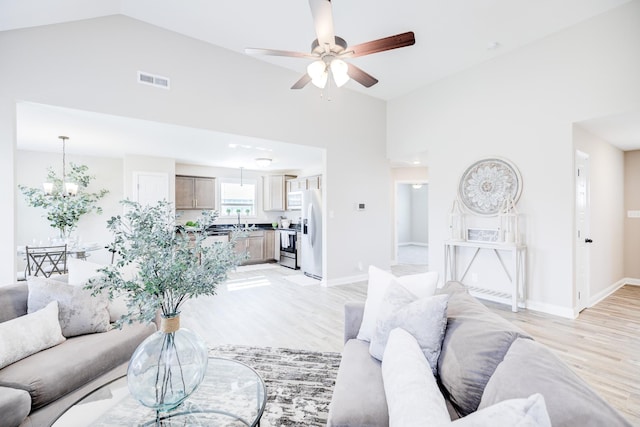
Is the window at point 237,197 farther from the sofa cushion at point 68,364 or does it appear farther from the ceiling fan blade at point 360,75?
the sofa cushion at point 68,364

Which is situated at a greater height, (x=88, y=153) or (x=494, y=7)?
(x=494, y=7)

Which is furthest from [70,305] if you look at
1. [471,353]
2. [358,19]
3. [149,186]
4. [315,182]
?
[315,182]

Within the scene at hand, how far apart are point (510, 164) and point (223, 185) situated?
20.8 feet

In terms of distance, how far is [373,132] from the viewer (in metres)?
5.84

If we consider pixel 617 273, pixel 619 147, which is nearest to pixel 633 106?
pixel 619 147

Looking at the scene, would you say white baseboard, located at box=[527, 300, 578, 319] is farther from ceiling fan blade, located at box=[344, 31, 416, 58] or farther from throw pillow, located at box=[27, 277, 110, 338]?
throw pillow, located at box=[27, 277, 110, 338]

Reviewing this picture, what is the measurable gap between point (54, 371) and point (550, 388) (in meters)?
2.32

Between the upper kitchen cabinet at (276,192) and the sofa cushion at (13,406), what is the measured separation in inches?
260

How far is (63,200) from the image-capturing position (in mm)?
5227

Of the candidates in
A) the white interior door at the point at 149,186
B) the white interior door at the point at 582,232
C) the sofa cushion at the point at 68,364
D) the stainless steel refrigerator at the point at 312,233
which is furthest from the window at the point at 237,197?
the white interior door at the point at 582,232

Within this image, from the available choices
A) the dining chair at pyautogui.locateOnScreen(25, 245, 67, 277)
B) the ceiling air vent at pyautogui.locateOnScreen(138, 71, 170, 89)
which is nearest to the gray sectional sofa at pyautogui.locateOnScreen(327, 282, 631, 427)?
the ceiling air vent at pyautogui.locateOnScreen(138, 71, 170, 89)

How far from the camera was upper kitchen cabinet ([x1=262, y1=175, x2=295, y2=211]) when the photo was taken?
Answer: 313 inches

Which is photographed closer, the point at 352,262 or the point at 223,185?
the point at 352,262

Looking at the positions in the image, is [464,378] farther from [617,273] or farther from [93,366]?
[617,273]
